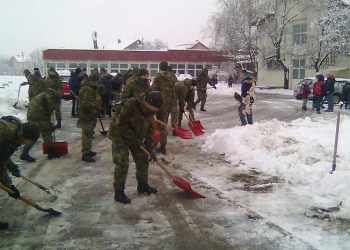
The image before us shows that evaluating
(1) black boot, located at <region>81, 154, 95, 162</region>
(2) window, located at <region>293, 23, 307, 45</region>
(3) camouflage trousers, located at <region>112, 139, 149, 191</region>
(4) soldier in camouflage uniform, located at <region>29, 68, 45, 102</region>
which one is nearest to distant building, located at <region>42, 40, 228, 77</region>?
(2) window, located at <region>293, 23, 307, 45</region>

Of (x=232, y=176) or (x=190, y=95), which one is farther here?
(x=190, y=95)

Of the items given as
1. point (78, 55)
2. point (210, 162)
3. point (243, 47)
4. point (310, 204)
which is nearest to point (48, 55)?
point (78, 55)

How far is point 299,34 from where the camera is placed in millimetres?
34562

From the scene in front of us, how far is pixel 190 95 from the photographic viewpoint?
10859 mm

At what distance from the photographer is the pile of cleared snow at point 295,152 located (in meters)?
5.71

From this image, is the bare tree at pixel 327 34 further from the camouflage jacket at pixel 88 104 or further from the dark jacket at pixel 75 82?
the camouflage jacket at pixel 88 104

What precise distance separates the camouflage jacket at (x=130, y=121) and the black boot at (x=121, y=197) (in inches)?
29.5

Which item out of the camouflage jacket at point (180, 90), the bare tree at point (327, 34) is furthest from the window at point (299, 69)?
the camouflage jacket at point (180, 90)

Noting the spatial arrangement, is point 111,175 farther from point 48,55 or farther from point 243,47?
point 48,55

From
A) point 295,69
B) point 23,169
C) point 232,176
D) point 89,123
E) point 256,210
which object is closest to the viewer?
point 256,210

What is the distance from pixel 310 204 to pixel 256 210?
85 cm

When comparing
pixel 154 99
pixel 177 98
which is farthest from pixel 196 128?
pixel 154 99

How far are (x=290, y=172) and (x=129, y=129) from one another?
306cm

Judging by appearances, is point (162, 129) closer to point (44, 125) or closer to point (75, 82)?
point (44, 125)
